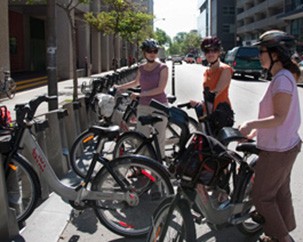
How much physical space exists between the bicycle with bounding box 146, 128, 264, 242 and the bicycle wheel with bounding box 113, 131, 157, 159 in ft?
4.30

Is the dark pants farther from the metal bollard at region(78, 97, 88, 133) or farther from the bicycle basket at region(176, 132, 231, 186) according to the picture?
the metal bollard at region(78, 97, 88, 133)

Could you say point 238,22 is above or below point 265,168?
above

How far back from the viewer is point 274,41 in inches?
127

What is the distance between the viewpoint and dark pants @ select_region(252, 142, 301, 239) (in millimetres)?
3371

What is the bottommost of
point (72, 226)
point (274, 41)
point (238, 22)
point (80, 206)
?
point (72, 226)

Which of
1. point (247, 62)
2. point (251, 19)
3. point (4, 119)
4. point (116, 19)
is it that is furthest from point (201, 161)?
point (251, 19)

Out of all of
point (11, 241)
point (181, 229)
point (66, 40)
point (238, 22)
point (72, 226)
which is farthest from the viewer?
point (238, 22)

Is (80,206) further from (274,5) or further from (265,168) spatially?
(274,5)

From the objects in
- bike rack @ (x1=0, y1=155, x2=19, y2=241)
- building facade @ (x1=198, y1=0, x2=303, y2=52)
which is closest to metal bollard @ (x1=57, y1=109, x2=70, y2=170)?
bike rack @ (x1=0, y1=155, x2=19, y2=241)

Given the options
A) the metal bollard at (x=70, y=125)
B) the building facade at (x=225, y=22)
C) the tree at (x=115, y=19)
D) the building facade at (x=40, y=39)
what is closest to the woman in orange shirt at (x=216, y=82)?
the metal bollard at (x=70, y=125)

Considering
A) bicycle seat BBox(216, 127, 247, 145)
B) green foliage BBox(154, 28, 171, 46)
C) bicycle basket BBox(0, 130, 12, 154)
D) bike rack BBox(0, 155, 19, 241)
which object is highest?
green foliage BBox(154, 28, 171, 46)

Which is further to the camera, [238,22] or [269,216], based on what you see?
[238,22]

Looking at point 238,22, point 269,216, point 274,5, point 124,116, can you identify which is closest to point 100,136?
point 269,216

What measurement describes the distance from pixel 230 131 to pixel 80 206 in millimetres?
1725
